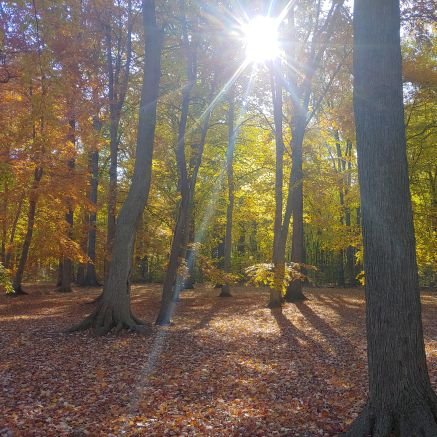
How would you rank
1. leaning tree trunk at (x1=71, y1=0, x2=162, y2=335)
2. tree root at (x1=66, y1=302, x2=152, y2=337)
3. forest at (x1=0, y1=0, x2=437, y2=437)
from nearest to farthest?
forest at (x1=0, y1=0, x2=437, y2=437) < tree root at (x1=66, y1=302, x2=152, y2=337) < leaning tree trunk at (x1=71, y1=0, x2=162, y2=335)

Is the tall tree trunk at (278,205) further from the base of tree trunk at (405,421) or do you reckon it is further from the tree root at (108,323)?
the base of tree trunk at (405,421)

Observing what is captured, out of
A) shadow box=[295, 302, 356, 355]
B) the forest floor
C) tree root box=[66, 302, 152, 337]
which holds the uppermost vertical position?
tree root box=[66, 302, 152, 337]

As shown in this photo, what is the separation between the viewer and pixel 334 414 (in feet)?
17.0

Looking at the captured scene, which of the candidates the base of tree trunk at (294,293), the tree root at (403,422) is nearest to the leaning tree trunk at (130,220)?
the tree root at (403,422)

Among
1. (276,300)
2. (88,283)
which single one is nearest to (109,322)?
(276,300)

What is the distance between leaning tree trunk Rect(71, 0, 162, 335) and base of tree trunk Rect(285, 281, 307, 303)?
26.3 feet

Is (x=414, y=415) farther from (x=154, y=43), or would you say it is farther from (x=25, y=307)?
(x=25, y=307)

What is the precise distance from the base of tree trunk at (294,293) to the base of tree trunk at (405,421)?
12634mm

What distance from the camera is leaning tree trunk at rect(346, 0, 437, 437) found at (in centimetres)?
385

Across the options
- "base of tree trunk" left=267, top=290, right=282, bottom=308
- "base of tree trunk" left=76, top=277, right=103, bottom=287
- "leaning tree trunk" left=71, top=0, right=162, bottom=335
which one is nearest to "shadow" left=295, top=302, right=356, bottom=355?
"base of tree trunk" left=267, top=290, right=282, bottom=308

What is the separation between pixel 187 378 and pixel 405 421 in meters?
3.70

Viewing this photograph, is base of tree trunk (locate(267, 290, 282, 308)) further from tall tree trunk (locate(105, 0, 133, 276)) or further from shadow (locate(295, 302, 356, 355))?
tall tree trunk (locate(105, 0, 133, 276))

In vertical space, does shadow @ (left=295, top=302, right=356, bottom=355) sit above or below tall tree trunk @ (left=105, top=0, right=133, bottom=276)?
below

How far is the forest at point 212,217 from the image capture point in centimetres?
406
